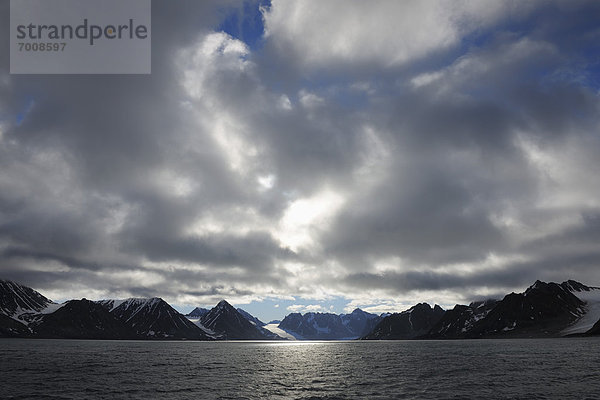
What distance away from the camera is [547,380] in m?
67.4

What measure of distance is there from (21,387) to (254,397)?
39236 millimetres

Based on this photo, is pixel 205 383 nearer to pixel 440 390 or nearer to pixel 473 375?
pixel 440 390

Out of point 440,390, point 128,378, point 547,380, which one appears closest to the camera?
point 440,390

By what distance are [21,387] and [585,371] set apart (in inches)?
4202

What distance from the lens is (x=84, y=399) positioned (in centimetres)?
5231

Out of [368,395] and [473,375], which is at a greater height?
[368,395]

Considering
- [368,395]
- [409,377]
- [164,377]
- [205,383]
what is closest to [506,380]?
[409,377]

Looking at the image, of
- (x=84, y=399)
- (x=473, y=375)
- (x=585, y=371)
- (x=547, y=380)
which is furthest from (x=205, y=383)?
(x=585, y=371)

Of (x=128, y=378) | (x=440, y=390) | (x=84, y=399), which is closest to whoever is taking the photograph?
(x=84, y=399)

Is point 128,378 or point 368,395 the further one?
point 128,378

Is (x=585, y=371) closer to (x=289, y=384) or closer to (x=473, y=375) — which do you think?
(x=473, y=375)

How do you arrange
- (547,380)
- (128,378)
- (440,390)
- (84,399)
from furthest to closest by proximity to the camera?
(128,378)
(547,380)
(440,390)
(84,399)

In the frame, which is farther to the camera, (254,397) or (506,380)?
(506,380)

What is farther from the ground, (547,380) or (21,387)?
(21,387)
